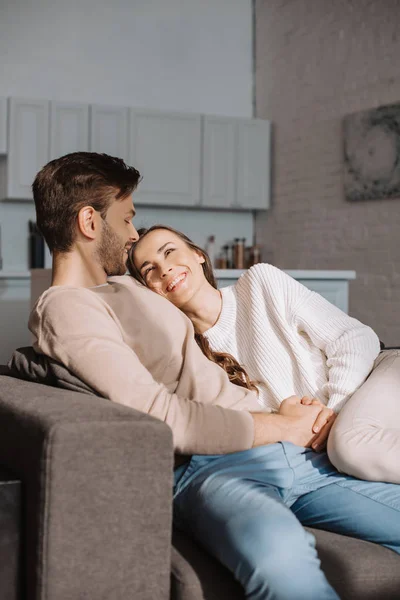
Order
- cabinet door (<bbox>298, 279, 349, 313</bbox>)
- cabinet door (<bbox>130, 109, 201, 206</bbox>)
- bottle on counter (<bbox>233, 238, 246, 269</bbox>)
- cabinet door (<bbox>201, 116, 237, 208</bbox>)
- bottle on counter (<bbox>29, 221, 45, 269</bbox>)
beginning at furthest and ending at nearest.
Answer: bottle on counter (<bbox>233, 238, 246, 269</bbox>) → cabinet door (<bbox>201, 116, 237, 208</bbox>) → cabinet door (<bbox>130, 109, 201, 206</bbox>) → bottle on counter (<bbox>29, 221, 45, 269</bbox>) → cabinet door (<bbox>298, 279, 349, 313</bbox>)

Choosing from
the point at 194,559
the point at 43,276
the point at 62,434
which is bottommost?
the point at 194,559

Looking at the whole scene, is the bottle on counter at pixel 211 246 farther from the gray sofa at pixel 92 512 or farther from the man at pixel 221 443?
the gray sofa at pixel 92 512

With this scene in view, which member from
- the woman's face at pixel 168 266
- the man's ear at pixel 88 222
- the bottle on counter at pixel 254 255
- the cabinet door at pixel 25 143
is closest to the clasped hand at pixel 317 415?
the woman's face at pixel 168 266

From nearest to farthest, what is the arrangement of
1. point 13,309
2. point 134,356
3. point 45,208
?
1. point 134,356
2. point 45,208
3. point 13,309

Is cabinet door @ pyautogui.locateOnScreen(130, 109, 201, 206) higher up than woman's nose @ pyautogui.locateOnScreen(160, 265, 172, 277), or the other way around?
cabinet door @ pyautogui.locateOnScreen(130, 109, 201, 206)

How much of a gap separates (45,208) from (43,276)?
1.50 metres

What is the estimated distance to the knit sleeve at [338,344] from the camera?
2.00 metres

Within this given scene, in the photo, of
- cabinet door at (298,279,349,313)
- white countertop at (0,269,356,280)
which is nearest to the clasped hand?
white countertop at (0,269,356,280)

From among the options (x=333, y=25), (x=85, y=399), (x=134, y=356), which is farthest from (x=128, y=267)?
(x=333, y=25)

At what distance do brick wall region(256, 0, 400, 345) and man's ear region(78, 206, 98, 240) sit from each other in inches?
143

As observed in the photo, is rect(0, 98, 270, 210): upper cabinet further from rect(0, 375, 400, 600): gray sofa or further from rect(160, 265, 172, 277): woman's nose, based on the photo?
rect(0, 375, 400, 600): gray sofa

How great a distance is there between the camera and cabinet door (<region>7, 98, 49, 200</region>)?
5898 millimetres

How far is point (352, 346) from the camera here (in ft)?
6.75

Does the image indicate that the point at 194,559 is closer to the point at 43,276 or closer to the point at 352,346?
the point at 352,346
